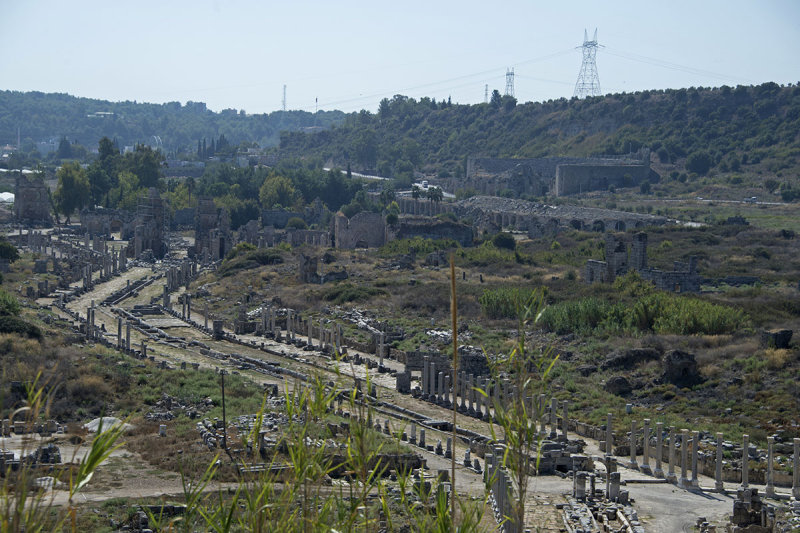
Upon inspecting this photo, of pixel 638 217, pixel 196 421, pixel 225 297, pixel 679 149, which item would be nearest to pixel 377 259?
pixel 225 297

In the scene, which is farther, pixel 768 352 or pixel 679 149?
pixel 679 149

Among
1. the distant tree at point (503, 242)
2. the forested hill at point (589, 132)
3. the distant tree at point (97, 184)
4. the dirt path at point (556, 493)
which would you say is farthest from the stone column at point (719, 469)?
the distant tree at point (97, 184)

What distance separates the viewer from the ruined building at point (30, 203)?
92.4m

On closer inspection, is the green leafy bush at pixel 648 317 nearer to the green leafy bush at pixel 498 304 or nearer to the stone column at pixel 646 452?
the green leafy bush at pixel 498 304

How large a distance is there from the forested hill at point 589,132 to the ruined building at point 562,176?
17.1ft

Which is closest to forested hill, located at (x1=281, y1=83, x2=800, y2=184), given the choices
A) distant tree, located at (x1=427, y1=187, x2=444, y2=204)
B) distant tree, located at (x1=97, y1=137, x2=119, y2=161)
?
distant tree, located at (x1=427, y1=187, x2=444, y2=204)

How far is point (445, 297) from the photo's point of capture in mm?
49656

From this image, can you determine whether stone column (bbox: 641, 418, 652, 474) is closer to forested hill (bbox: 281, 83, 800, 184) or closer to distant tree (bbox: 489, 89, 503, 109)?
forested hill (bbox: 281, 83, 800, 184)

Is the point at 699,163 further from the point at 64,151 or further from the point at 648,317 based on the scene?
the point at 64,151

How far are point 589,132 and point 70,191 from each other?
66055 mm

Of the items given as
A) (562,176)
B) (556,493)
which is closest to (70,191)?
(562,176)

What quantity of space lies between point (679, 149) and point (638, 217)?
36.8m

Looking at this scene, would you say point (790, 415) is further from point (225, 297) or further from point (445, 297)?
point (225, 297)

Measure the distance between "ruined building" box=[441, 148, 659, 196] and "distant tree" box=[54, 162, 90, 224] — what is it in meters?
40.8
